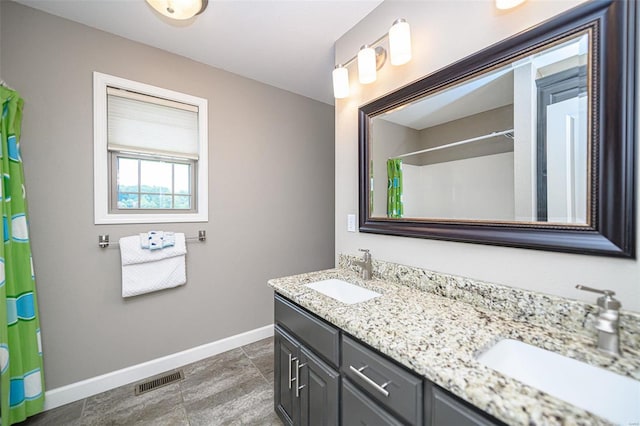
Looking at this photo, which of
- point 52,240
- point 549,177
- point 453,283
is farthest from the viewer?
point 52,240

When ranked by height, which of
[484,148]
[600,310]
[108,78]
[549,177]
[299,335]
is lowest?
[299,335]

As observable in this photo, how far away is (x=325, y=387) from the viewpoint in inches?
42.9

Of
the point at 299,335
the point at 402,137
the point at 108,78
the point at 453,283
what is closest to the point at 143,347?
the point at 299,335

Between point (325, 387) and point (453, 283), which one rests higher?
point (453, 283)

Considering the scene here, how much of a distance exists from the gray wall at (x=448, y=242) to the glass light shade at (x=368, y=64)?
11 cm

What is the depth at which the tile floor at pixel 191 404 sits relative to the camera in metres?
1.53

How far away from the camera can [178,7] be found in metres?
1.40

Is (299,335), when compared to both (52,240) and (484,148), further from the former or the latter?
(52,240)

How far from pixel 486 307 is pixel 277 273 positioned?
2.02m

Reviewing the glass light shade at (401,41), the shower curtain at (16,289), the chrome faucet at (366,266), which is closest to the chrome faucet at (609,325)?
the chrome faucet at (366,266)

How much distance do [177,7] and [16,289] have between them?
1.87 m

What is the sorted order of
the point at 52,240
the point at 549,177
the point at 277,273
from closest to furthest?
the point at 549,177, the point at 52,240, the point at 277,273

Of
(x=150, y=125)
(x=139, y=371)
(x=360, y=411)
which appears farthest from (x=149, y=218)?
(x=360, y=411)

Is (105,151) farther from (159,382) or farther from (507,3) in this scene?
(507,3)
